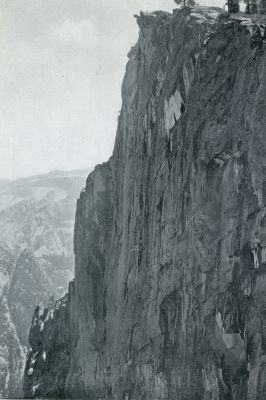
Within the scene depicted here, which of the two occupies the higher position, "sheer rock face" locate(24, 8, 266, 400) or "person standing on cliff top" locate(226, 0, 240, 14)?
"person standing on cliff top" locate(226, 0, 240, 14)

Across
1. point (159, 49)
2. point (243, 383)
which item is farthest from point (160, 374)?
point (159, 49)

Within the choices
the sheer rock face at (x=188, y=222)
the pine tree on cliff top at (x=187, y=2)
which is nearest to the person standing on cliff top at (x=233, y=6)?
the sheer rock face at (x=188, y=222)

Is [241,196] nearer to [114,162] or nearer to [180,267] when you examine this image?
[180,267]

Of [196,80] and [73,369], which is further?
[73,369]

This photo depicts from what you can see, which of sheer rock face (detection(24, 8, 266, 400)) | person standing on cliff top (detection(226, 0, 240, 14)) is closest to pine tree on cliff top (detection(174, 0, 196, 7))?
sheer rock face (detection(24, 8, 266, 400))

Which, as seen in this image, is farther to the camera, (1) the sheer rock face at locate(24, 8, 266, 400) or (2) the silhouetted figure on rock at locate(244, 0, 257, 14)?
(2) the silhouetted figure on rock at locate(244, 0, 257, 14)

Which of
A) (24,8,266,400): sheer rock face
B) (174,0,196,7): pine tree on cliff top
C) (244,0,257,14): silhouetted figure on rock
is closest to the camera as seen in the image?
(24,8,266,400): sheer rock face

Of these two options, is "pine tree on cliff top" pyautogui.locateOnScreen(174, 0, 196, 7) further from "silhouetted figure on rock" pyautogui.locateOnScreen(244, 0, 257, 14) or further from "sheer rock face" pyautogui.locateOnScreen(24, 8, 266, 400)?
"silhouetted figure on rock" pyautogui.locateOnScreen(244, 0, 257, 14)

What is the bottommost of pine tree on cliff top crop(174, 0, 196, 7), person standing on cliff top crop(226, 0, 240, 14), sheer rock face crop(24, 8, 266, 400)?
sheer rock face crop(24, 8, 266, 400)

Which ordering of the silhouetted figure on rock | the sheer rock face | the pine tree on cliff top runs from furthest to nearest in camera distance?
the pine tree on cliff top < the silhouetted figure on rock < the sheer rock face
